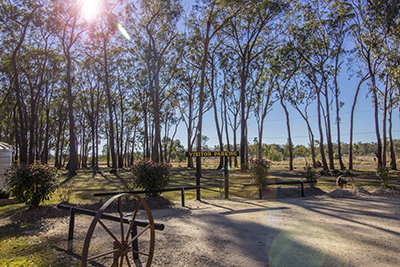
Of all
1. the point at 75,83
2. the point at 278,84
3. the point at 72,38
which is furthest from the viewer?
the point at 75,83

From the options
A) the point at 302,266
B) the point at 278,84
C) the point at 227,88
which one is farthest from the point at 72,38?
the point at 302,266

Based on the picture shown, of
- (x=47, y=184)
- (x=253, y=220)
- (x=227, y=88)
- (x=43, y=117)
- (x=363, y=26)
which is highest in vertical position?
(x=363, y=26)

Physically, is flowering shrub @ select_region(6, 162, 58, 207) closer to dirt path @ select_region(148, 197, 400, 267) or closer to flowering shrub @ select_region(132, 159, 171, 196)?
flowering shrub @ select_region(132, 159, 171, 196)

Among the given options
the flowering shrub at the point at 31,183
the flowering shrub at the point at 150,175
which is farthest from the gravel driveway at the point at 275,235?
the flowering shrub at the point at 150,175

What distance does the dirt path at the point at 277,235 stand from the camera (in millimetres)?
4070

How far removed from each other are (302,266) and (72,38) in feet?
88.9

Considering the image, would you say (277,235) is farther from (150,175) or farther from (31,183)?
(31,183)

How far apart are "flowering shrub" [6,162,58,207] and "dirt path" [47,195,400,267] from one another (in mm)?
1204

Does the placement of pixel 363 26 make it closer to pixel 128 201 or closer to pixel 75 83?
pixel 128 201

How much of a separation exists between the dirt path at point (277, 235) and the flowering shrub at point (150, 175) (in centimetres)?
132

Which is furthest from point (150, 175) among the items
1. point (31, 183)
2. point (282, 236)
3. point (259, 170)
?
point (259, 170)

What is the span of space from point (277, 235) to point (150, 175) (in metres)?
5.04

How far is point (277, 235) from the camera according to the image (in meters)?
5.27

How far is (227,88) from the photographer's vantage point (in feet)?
127
